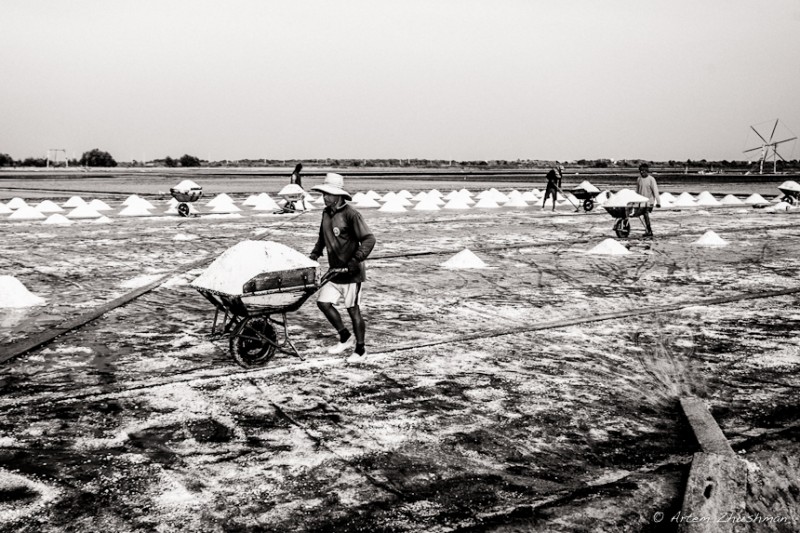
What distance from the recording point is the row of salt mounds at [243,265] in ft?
18.7

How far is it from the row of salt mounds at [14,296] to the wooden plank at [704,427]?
744 cm

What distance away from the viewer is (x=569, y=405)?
5.14 m

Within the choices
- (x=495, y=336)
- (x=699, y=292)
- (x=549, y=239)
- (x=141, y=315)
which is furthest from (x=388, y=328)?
(x=549, y=239)

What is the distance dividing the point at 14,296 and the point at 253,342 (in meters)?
4.38

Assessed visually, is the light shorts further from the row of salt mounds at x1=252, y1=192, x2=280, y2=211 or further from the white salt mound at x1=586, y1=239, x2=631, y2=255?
the row of salt mounds at x1=252, y1=192, x2=280, y2=211

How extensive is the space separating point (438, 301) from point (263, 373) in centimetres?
364

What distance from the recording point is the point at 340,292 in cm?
624

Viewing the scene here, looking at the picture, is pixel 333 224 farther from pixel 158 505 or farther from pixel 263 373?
pixel 158 505

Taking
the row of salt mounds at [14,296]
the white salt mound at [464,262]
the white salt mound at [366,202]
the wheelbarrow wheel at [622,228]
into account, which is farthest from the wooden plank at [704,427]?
the white salt mound at [366,202]

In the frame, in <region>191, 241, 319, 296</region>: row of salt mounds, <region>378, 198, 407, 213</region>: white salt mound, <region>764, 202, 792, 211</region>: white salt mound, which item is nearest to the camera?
<region>191, 241, 319, 296</region>: row of salt mounds

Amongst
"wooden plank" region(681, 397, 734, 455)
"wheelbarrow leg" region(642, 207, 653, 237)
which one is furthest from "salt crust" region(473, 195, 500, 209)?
"wooden plank" region(681, 397, 734, 455)

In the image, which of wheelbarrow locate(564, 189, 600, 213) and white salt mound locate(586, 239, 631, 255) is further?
wheelbarrow locate(564, 189, 600, 213)

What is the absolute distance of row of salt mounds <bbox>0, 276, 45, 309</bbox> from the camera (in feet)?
29.1

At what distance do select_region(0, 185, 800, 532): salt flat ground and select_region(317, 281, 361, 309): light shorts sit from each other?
521mm
